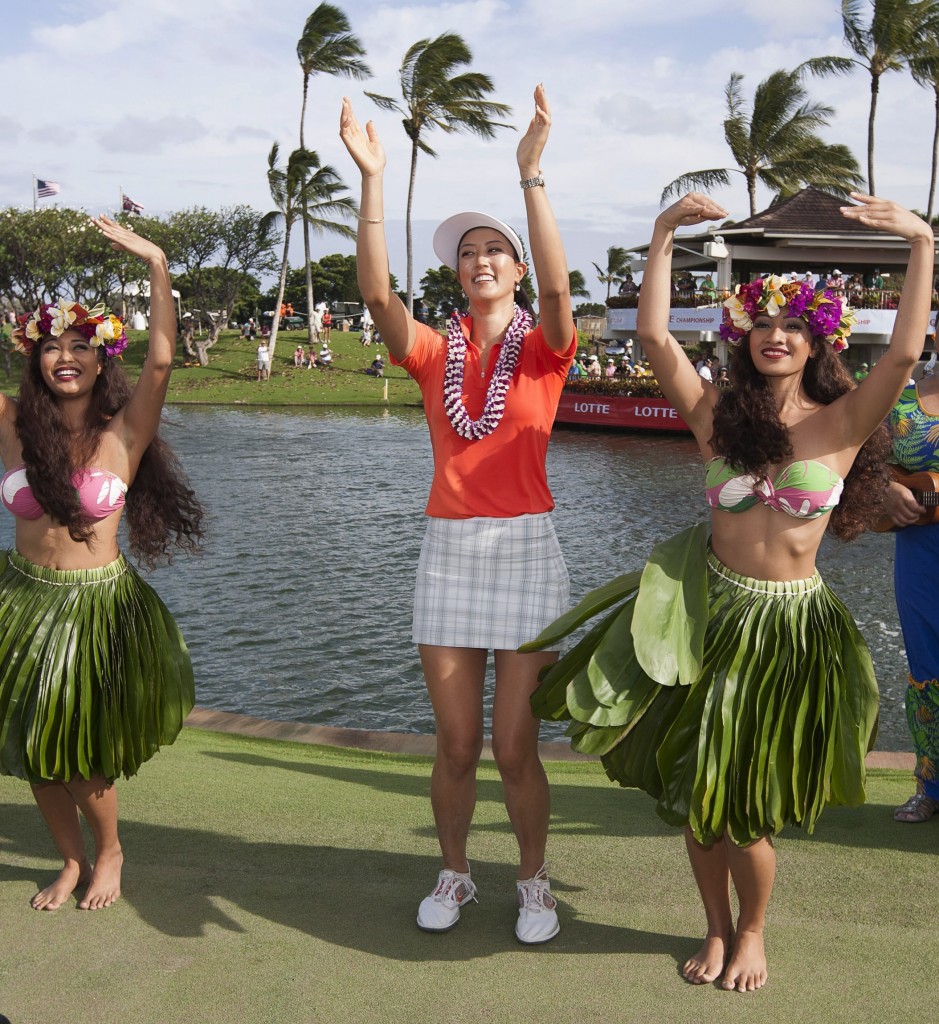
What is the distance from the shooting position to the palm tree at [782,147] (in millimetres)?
33656

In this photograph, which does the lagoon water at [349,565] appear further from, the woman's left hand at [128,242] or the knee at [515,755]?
the knee at [515,755]

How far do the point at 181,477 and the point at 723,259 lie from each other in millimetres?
28413

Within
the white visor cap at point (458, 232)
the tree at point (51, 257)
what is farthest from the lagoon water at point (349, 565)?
the tree at point (51, 257)

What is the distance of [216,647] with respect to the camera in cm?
739

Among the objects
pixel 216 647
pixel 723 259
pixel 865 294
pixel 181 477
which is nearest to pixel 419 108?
pixel 723 259

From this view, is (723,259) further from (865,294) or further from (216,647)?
(216,647)

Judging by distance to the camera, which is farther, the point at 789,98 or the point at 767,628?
the point at 789,98

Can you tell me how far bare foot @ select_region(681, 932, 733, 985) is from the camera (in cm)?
264

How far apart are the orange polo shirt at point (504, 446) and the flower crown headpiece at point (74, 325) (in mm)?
928

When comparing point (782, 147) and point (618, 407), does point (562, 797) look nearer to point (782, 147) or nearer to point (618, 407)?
point (618, 407)

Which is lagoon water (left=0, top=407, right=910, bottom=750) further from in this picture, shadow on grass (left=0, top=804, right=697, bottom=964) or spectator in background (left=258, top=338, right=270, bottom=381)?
spectator in background (left=258, top=338, right=270, bottom=381)

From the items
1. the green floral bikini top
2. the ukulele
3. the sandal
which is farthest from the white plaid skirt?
the sandal

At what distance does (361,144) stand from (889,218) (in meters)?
1.34

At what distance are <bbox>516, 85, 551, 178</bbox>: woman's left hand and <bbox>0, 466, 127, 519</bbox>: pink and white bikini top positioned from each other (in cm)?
139
